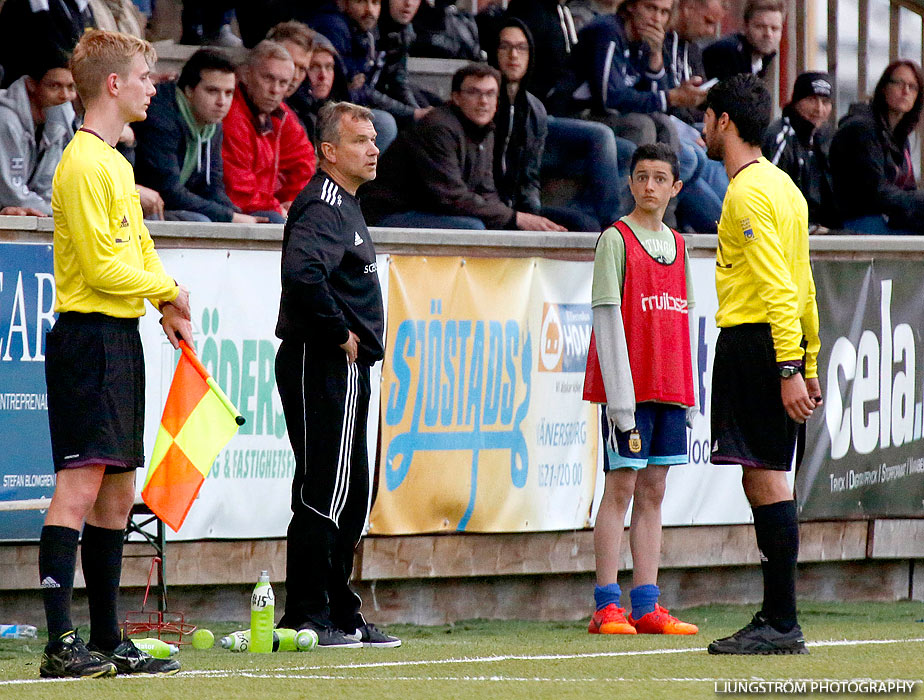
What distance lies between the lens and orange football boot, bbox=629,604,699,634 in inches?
275

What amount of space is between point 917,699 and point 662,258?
2856mm

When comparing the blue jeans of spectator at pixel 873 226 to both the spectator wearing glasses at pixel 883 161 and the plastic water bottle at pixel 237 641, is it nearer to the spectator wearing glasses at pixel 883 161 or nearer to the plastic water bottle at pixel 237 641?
the spectator wearing glasses at pixel 883 161

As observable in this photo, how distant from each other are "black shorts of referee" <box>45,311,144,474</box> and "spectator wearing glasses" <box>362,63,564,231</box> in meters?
3.62

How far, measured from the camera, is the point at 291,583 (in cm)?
630

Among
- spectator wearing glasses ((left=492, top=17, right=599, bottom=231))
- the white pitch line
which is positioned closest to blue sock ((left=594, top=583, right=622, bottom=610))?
the white pitch line

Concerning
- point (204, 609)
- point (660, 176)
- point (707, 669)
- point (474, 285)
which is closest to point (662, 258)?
point (660, 176)

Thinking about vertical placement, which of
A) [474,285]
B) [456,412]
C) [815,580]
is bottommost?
[815,580]

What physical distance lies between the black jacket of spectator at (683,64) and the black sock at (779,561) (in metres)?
5.61

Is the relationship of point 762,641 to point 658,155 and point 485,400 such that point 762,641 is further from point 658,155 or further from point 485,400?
point 485,400

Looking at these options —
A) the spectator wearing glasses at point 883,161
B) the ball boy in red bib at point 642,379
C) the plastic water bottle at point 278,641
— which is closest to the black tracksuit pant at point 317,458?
the plastic water bottle at point 278,641

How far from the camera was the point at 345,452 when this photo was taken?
6.29 m

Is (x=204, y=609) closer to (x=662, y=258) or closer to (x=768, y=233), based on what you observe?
(x=662, y=258)

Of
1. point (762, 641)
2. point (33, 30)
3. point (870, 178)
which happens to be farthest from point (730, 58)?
point (762, 641)

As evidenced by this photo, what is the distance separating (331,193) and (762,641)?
96.3 inches
